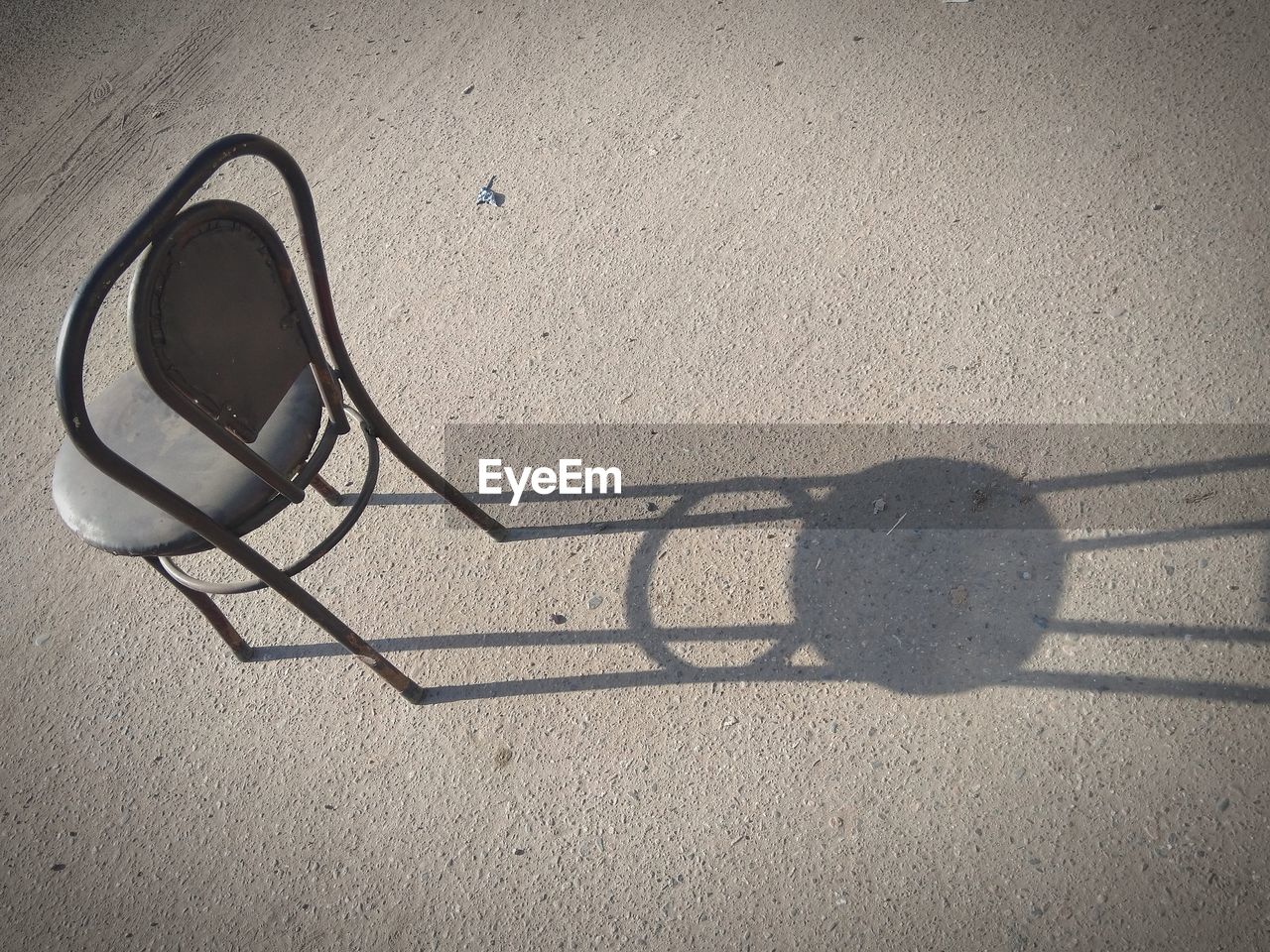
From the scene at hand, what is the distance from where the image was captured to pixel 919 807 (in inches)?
79.7

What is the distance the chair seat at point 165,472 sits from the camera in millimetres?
1782

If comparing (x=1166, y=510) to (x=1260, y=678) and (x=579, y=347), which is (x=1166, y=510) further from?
(x=579, y=347)

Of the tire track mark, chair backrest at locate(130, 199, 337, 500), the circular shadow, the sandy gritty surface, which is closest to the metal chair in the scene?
chair backrest at locate(130, 199, 337, 500)

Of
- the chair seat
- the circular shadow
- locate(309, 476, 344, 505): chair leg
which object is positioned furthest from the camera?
locate(309, 476, 344, 505): chair leg

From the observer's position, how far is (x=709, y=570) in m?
2.41

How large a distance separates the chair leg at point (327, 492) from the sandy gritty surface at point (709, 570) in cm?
12

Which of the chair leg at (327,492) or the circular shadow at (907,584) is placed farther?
the chair leg at (327,492)

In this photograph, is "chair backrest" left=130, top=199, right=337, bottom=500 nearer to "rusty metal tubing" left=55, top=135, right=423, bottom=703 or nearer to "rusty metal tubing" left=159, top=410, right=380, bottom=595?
"rusty metal tubing" left=55, top=135, right=423, bottom=703

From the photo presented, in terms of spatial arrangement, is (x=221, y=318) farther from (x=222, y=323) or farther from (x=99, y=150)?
(x=99, y=150)

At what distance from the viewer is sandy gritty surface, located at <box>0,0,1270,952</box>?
79.0 inches

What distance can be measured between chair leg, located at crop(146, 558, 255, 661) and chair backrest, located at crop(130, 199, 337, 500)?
68 centimetres

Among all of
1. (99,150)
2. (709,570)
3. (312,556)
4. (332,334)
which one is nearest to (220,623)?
(312,556)

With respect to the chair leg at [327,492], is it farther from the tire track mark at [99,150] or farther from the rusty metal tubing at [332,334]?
the tire track mark at [99,150]

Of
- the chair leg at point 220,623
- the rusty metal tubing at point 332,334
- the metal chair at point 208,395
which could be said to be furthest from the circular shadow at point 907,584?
the chair leg at point 220,623
